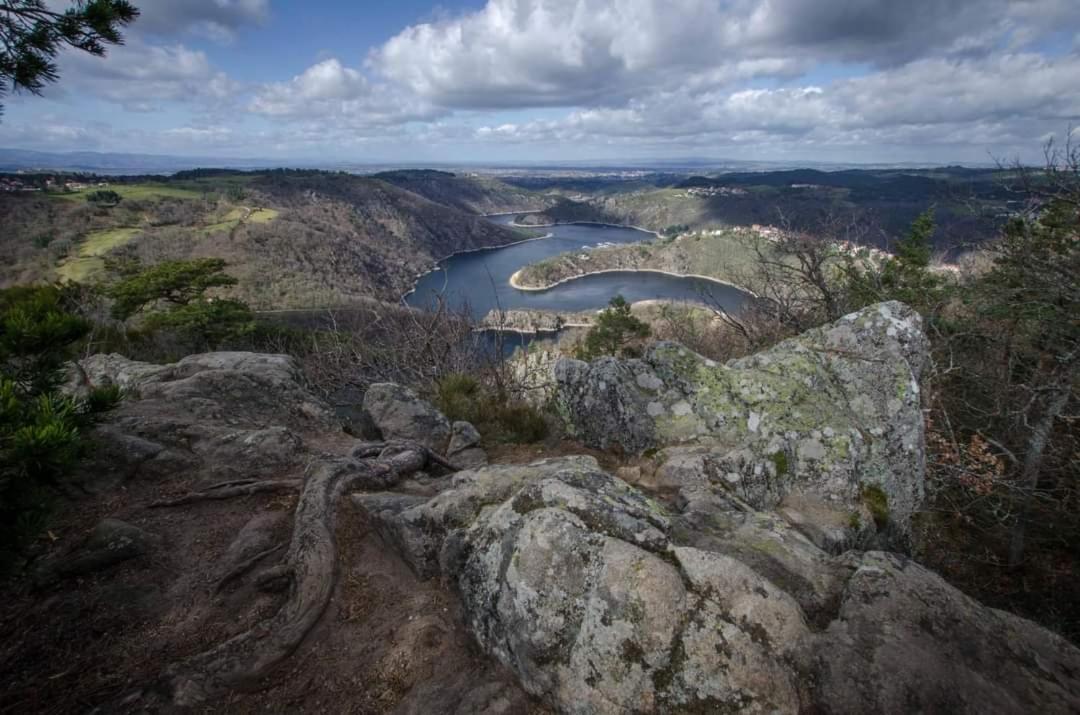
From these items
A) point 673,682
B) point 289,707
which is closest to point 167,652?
point 289,707

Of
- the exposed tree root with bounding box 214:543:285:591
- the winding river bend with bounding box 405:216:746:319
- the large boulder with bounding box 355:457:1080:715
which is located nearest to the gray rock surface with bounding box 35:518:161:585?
the exposed tree root with bounding box 214:543:285:591

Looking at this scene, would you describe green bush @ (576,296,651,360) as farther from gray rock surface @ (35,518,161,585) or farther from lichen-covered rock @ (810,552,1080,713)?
lichen-covered rock @ (810,552,1080,713)

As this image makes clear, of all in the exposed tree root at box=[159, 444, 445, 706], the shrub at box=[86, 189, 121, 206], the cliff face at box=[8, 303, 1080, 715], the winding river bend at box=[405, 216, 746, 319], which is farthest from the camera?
the winding river bend at box=[405, 216, 746, 319]

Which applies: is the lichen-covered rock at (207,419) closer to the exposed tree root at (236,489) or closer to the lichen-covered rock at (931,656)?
the exposed tree root at (236,489)

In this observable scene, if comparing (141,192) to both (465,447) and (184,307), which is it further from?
(465,447)

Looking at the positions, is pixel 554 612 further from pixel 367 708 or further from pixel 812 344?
pixel 812 344

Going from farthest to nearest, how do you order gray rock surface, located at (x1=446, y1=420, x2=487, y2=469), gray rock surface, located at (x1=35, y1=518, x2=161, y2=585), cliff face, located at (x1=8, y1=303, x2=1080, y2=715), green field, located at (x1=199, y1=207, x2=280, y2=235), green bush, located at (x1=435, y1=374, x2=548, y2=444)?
1. green field, located at (x1=199, y1=207, x2=280, y2=235)
2. green bush, located at (x1=435, y1=374, x2=548, y2=444)
3. gray rock surface, located at (x1=446, y1=420, x2=487, y2=469)
4. gray rock surface, located at (x1=35, y1=518, x2=161, y2=585)
5. cliff face, located at (x1=8, y1=303, x2=1080, y2=715)
